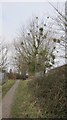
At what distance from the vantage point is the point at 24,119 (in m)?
12.0

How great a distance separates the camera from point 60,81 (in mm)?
12023

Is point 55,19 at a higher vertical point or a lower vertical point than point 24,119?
higher

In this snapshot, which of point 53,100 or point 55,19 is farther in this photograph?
point 55,19

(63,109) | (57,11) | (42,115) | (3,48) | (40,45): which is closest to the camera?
(63,109)

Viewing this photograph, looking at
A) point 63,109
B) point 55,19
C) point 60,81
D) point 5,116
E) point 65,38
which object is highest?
point 55,19

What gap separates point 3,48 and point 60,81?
196 ft

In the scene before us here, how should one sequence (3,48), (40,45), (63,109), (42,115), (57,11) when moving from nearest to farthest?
(63,109)
(42,115)
(57,11)
(40,45)
(3,48)

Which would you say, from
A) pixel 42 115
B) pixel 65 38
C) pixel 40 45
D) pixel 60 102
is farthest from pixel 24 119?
pixel 40 45

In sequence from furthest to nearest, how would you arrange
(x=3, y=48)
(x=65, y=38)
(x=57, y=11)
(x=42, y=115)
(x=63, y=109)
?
1. (x=3, y=48)
2. (x=57, y=11)
3. (x=65, y=38)
4. (x=42, y=115)
5. (x=63, y=109)

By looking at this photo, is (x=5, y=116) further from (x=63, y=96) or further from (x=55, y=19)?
(x=55, y=19)

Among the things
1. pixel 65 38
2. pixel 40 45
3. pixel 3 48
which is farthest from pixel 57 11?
pixel 3 48

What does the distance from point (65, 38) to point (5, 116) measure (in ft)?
15.1

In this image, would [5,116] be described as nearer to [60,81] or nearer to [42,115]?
[42,115]

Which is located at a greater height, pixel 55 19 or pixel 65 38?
pixel 55 19
